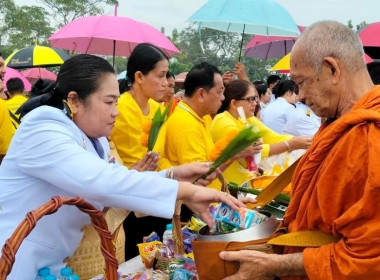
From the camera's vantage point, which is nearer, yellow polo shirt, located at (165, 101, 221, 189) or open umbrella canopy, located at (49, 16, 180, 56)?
yellow polo shirt, located at (165, 101, 221, 189)

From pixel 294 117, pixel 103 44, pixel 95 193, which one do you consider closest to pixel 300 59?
pixel 95 193

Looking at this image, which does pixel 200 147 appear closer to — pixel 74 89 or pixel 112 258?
pixel 74 89

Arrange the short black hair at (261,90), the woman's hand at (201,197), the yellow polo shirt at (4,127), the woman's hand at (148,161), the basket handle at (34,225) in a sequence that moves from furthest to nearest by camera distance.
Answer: the short black hair at (261,90) → the yellow polo shirt at (4,127) → the woman's hand at (148,161) → the woman's hand at (201,197) → the basket handle at (34,225)

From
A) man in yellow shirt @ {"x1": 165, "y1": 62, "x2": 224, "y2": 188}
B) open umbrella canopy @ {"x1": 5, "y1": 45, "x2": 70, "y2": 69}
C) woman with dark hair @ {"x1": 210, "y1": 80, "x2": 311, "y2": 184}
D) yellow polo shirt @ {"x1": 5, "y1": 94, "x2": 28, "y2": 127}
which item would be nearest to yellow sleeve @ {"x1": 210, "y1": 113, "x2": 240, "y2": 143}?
woman with dark hair @ {"x1": 210, "y1": 80, "x2": 311, "y2": 184}

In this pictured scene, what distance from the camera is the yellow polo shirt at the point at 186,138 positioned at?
3368mm

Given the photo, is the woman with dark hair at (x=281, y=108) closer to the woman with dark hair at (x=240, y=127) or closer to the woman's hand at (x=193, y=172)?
the woman with dark hair at (x=240, y=127)

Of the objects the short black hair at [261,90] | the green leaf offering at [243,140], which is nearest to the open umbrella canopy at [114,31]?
the green leaf offering at [243,140]

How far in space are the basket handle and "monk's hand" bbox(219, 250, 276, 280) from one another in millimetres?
409

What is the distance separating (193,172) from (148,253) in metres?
0.48

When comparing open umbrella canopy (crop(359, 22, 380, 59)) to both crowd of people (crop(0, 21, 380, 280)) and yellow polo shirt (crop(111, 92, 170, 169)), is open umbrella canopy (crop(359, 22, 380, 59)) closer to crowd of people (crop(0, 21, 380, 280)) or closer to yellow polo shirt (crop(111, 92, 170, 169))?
yellow polo shirt (crop(111, 92, 170, 169))

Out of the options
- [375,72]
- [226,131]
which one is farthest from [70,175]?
[375,72]

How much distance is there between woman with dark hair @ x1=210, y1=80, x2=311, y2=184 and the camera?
3.78 metres

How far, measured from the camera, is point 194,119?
3514 millimetres

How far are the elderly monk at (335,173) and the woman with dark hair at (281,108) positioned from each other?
4108 mm
